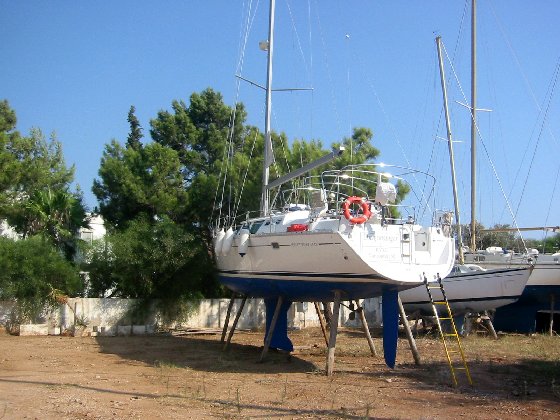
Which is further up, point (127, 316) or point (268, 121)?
point (268, 121)

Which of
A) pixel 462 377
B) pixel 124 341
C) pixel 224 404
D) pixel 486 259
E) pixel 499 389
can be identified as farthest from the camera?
pixel 486 259

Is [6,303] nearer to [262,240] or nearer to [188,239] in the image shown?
[188,239]

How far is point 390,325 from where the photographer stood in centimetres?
1338

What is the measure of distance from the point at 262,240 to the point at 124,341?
558cm

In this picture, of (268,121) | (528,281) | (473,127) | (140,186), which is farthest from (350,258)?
(473,127)

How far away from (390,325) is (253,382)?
127 inches

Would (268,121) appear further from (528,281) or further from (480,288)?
(528,281)

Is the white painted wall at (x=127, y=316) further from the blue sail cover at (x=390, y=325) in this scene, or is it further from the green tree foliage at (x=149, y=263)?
the blue sail cover at (x=390, y=325)

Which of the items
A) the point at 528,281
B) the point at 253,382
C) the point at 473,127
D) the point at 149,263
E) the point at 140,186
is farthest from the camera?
the point at 473,127

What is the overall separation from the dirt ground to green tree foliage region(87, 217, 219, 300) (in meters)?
2.27

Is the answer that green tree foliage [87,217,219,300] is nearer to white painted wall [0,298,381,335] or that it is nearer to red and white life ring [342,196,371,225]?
white painted wall [0,298,381,335]

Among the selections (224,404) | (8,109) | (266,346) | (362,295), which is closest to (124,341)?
(266,346)

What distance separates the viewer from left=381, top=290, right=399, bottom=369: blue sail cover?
520 inches

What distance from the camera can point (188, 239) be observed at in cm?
2034
